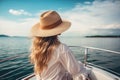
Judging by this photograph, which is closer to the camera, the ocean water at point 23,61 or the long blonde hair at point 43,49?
the long blonde hair at point 43,49

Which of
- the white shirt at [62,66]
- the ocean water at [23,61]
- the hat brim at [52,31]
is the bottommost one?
the ocean water at [23,61]

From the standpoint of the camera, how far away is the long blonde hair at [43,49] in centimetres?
133

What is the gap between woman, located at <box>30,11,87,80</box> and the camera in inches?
51.4

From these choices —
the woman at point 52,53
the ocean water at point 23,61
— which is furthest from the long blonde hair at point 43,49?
the ocean water at point 23,61

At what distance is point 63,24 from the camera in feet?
4.53

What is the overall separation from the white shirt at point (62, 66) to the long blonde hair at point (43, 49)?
30 mm

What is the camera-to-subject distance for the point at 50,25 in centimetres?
139

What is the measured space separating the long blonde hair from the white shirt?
0.03 metres

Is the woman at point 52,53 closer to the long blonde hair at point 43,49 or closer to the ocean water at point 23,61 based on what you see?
the long blonde hair at point 43,49

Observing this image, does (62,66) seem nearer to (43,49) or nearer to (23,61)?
(43,49)

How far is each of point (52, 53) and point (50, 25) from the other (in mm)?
203

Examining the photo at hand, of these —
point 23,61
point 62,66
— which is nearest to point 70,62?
point 62,66

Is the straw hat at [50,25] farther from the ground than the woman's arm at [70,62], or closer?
farther from the ground

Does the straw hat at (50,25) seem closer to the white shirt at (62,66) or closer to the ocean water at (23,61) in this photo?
the white shirt at (62,66)
